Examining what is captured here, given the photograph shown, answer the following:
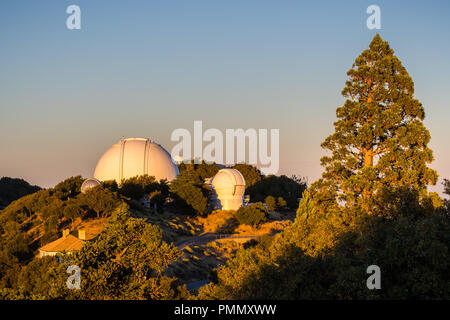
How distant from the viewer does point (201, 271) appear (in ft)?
96.5

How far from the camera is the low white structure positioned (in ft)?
166

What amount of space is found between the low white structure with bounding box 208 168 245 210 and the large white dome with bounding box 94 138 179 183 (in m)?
7.53

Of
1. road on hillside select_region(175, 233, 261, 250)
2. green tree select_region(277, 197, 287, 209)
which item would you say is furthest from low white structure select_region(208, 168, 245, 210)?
road on hillside select_region(175, 233, 261, 250)

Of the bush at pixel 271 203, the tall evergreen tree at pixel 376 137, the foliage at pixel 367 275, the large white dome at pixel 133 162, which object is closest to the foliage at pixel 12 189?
the large white dome at pixel 133 162

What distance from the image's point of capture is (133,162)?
54.4 metres

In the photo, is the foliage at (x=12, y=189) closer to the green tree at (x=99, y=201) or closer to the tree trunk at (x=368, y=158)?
the green tree at (x=99, y=201)

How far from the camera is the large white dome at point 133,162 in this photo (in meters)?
54.1

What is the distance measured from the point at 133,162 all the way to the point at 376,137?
119 feet

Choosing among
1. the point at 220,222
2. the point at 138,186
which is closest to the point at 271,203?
the point at 220,222

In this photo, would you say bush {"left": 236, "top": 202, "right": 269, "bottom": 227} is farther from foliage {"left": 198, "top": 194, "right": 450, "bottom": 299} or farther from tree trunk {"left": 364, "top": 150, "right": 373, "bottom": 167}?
foliage {"left": 198, "top": 194, "right": 450, "bottom": 299}

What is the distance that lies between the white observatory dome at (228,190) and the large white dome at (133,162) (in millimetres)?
7688

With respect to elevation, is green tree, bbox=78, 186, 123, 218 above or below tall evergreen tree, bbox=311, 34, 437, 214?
below
